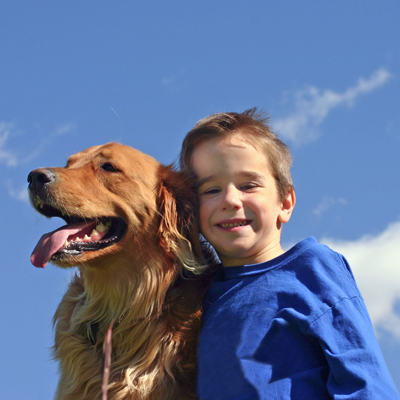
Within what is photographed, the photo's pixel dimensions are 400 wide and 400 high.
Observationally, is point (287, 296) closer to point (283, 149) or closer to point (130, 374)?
point (130, 374)

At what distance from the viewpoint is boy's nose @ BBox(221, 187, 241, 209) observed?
10.9 feet

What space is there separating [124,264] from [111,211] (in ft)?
1.36

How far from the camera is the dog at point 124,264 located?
3.35m

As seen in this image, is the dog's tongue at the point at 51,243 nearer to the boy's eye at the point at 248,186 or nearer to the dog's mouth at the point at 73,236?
the dog's mouth at the point at 73,236

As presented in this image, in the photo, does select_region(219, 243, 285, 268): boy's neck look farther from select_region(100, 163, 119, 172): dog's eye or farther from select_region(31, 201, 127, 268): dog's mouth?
select_region(100, 163, 119, 172): dog's eye

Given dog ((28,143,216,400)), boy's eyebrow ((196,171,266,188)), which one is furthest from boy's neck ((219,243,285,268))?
boy's eyebrow ((196,171,266,188))

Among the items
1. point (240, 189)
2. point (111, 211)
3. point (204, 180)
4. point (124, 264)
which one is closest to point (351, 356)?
point (240, 189)

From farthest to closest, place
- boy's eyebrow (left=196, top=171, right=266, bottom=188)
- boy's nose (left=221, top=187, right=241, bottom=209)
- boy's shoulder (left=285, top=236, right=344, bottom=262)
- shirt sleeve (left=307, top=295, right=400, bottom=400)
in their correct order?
boy's eyebrow (left=196, top=171, right=266, bottom=188) → boy's nose (left=221, top=187, right=241, bottom=209) → boy's shoulder (left=285, top=236, right=344, bottom=262) → shirt sleeve (left=307, top=295, right=400, bottom=400)

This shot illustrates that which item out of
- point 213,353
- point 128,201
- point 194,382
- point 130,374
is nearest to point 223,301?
point 213,353

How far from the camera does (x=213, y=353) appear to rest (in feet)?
9.75

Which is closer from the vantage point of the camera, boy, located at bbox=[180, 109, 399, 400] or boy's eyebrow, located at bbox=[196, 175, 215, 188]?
boy, located at bbox=[180, 109, 399, 400]

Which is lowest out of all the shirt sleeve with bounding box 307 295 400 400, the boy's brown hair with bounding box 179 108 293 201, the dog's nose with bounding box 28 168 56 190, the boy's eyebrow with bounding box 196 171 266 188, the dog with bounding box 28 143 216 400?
the shirt sleeve with bounding box 307 295 400 400

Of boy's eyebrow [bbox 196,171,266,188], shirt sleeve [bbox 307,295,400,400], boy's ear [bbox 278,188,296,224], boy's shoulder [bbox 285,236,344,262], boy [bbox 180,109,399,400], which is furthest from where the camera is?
boy's ear [bbox 278,188,296,224]

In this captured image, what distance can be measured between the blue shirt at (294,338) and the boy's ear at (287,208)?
0.55m
